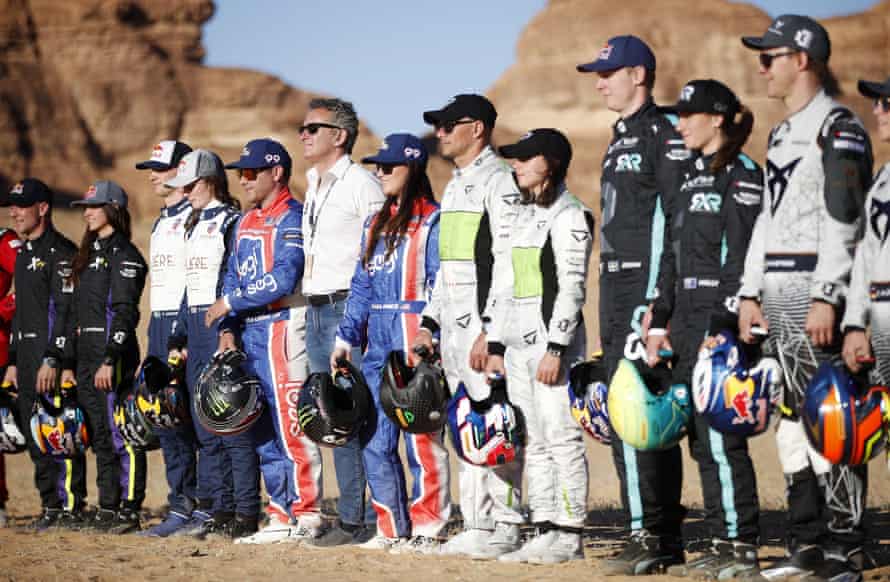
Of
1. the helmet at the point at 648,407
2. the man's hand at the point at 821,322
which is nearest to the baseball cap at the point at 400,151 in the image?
the helmet at the point at 648,407

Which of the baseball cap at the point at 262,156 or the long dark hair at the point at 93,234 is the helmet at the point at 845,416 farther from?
the long dark hair at the point at 93,234

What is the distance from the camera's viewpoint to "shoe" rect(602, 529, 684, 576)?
22.7 ft

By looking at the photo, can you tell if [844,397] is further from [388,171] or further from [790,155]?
[388,171]

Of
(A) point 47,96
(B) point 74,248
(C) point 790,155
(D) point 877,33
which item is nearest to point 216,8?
(A) point 47,96

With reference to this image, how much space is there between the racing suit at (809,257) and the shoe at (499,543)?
184 cm

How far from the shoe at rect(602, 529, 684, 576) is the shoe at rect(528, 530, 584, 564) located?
40cm

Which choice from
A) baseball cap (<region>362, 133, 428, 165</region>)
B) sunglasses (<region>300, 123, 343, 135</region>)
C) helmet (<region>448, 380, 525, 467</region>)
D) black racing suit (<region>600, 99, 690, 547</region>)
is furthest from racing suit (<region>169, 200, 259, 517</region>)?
black racing suit (<region>600, 99, 690, 547</region>)

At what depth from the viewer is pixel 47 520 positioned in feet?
34.7

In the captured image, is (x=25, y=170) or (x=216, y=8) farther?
(x=216, y=8)

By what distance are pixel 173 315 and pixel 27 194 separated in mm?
2135

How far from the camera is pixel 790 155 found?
21.4 feet

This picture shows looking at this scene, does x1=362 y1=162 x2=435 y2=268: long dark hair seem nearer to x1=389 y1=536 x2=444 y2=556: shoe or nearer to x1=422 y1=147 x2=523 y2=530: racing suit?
x1=422 y1=147 x2=523 y2=530: racing suit

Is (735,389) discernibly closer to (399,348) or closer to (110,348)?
(399,348)

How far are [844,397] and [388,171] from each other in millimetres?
3500
